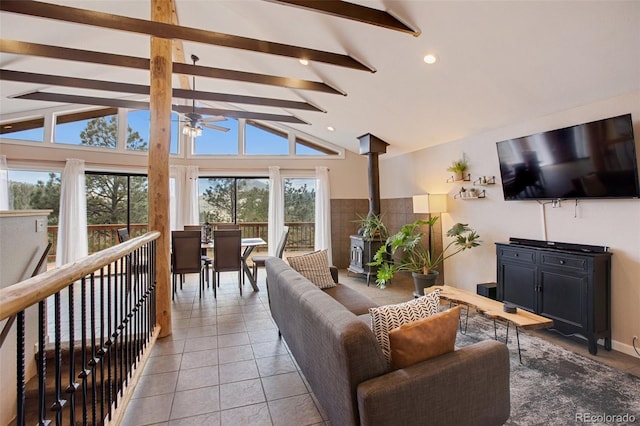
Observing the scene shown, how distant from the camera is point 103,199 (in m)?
6.16

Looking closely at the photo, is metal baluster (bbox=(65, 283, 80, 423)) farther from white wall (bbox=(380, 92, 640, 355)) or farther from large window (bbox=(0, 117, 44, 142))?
large window (bbox=(0, 117, 44, 142))

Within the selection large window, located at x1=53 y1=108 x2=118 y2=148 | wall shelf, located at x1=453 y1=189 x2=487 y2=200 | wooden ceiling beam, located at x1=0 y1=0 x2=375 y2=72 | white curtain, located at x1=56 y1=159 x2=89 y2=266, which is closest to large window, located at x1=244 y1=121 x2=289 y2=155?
large window, located at x1=53 y1=108 x2=118 y2=148

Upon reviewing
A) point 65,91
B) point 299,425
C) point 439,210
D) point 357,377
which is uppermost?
point 65,91

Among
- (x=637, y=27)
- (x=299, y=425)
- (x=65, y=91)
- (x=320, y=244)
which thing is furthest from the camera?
(x=320, y=244)

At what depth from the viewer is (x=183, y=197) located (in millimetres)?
6398

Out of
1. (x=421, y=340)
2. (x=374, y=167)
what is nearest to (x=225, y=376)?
(x=421, y=340)

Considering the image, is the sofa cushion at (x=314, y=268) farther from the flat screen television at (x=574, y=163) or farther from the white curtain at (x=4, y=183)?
the white curtain at (x=4, y=183)

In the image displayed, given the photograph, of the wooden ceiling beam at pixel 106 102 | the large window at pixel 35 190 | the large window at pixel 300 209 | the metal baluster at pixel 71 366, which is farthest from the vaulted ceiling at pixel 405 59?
the metal baluster at pixel 71 366

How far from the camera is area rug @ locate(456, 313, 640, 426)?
1950mm

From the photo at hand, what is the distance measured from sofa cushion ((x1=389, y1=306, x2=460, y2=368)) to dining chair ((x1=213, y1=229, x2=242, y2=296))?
339 centimetres

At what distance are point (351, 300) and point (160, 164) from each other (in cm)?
233

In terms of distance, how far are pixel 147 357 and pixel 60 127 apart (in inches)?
217

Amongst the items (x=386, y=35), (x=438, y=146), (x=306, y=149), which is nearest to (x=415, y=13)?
(x=386, y=35)

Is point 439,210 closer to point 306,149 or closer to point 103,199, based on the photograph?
point 306,149
